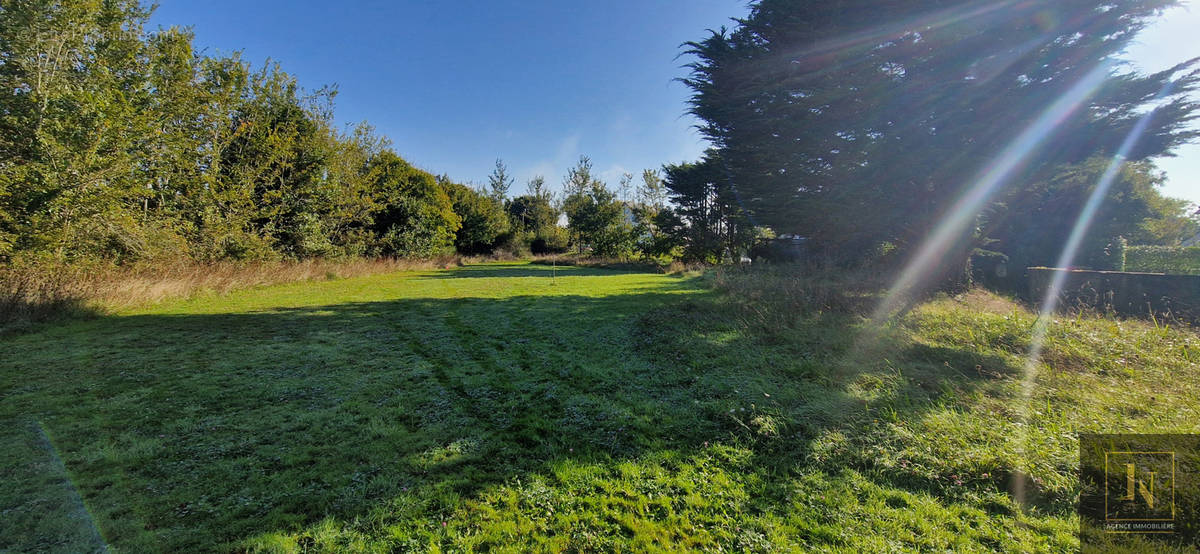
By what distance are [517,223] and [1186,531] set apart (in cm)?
4020

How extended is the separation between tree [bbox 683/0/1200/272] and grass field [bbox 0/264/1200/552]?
521 cm

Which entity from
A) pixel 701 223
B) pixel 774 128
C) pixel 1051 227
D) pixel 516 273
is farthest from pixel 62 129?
pixel 1051 227

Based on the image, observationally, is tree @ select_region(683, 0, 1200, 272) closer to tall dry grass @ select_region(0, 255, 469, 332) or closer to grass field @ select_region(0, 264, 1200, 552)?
grass field @ select_region(0, 264, 1200, 552)

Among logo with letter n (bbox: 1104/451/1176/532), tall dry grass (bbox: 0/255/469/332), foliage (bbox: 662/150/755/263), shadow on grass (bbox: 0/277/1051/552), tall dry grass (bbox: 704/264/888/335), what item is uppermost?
foliage (bbox: 662/150/755/263)

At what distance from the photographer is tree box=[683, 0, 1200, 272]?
8203mm

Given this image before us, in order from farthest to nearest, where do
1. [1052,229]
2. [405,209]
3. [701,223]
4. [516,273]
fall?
[701,223] < [405,209] < [516,273] < [1052,229]

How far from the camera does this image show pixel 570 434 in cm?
316

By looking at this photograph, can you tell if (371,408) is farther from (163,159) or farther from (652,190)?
(652,190)

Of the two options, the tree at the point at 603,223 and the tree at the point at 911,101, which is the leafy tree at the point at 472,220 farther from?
the tree at the point at 911,101

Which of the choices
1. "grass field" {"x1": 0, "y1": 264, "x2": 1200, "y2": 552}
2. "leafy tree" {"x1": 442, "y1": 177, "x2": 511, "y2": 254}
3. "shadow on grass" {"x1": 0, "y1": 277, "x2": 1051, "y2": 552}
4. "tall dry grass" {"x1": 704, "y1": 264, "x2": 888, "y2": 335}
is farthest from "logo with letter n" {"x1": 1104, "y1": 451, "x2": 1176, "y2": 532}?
"leafy tree" {"x1": 442, "y1": 177, "x2": 511, "y2": 254}

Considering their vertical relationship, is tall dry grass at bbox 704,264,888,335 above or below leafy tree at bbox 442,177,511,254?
below

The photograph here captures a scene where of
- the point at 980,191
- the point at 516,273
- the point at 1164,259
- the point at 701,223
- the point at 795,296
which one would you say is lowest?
the point at 1164,259

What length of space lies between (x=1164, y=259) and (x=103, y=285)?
126 ft

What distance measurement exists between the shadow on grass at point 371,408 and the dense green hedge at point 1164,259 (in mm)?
23280
